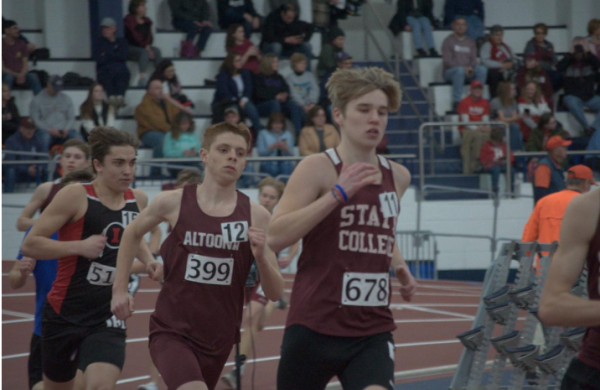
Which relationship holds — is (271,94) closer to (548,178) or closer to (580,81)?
(548,178)

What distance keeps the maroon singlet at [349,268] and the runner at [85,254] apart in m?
1.42

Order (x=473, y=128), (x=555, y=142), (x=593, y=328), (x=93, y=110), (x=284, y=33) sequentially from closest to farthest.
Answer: (x=593, y=328)
(x=555, y=142)
(x=93, y=110)
(x=473, y=128)
(x=284, y=33)

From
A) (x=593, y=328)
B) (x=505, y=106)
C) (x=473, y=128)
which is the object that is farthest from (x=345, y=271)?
(x=505, y=106)

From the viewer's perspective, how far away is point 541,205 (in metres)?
8.53

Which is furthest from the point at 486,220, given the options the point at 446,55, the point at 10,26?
the point at 10,26

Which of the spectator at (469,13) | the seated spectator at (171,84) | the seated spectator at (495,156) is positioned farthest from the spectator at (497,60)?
the seated spectator at (171,84)

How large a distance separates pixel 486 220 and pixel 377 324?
1242cm

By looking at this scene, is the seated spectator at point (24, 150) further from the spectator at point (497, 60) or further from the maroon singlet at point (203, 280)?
the maroon singlet at point (203, 280)

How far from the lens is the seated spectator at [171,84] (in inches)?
623

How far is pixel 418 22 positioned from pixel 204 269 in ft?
50.9

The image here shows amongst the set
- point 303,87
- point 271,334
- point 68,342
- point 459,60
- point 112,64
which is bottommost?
point 271,334

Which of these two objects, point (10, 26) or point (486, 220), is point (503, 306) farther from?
point (10, 26)

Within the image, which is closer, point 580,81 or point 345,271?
point 345,271

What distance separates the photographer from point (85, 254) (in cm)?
500
